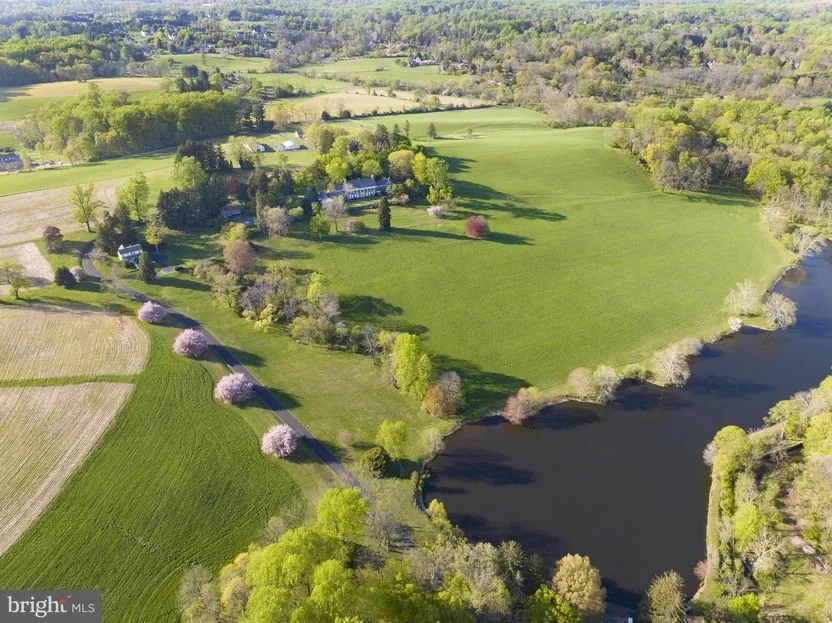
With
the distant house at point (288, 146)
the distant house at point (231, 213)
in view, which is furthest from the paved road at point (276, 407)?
the distant house at point (288, 146)

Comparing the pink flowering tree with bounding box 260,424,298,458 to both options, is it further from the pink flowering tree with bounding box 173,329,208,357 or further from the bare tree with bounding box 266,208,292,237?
the bare tree with bounding box 266,208,292,237

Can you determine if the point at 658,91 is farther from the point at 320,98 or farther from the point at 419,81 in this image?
the point at 320,98

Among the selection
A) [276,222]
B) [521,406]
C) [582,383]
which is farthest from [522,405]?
[276,222]

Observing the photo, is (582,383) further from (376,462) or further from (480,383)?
(376,462)

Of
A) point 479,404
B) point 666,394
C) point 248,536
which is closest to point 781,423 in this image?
point 666,394

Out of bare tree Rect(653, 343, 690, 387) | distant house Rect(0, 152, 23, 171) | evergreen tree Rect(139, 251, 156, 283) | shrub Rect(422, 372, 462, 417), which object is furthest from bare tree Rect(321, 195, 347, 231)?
distant house Rect(0, 152, 23, 171)
